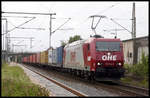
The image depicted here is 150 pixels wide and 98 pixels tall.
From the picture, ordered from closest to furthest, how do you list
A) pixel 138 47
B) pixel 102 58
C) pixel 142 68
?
pixel 102 58 → pixel 142 68 → pixel 138 47

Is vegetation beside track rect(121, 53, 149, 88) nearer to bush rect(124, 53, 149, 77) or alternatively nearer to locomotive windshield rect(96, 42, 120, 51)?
bush rect(124, 53, 149, 77)

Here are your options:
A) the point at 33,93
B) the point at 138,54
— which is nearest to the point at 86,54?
the point at 138,54

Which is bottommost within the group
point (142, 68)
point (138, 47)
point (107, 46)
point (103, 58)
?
point (142, 68)

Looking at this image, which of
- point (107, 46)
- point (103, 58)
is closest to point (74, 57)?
point (107, 46)

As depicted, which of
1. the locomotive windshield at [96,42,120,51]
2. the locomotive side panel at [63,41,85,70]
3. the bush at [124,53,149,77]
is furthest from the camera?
the locomotive side panel at [63,41,85,70]

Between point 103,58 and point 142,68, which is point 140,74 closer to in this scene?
point 142,68

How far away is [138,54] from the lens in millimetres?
28797

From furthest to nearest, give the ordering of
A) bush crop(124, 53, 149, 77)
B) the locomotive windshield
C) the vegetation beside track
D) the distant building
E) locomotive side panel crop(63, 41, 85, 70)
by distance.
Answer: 1. the distant building
2. locomotive side panel crop(63, 41, 85, 70)
3. bush crop(124, 53, 149, 77)
4. the vegetation beside track
5. the locomotive windshield

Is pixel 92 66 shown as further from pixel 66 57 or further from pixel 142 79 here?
pixel 66 57

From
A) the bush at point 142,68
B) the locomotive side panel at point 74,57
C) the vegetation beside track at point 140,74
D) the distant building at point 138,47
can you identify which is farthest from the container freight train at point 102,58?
the distant building at point 138,47

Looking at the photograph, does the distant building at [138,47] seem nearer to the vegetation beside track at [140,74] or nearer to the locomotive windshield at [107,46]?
the vegetation beside track at [140,74]

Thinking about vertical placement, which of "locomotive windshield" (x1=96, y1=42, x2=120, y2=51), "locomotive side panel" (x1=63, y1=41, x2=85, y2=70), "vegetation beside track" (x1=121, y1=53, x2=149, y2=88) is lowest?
"vegetation beside track" (x1=121, y1=53, x2=149, y2=88)

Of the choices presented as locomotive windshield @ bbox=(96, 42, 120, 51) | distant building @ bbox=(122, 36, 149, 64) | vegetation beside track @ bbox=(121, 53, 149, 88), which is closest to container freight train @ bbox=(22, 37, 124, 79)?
locomotive windshield @ bbox=(96, 42, 120, 51)

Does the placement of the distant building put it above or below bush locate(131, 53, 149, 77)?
above
